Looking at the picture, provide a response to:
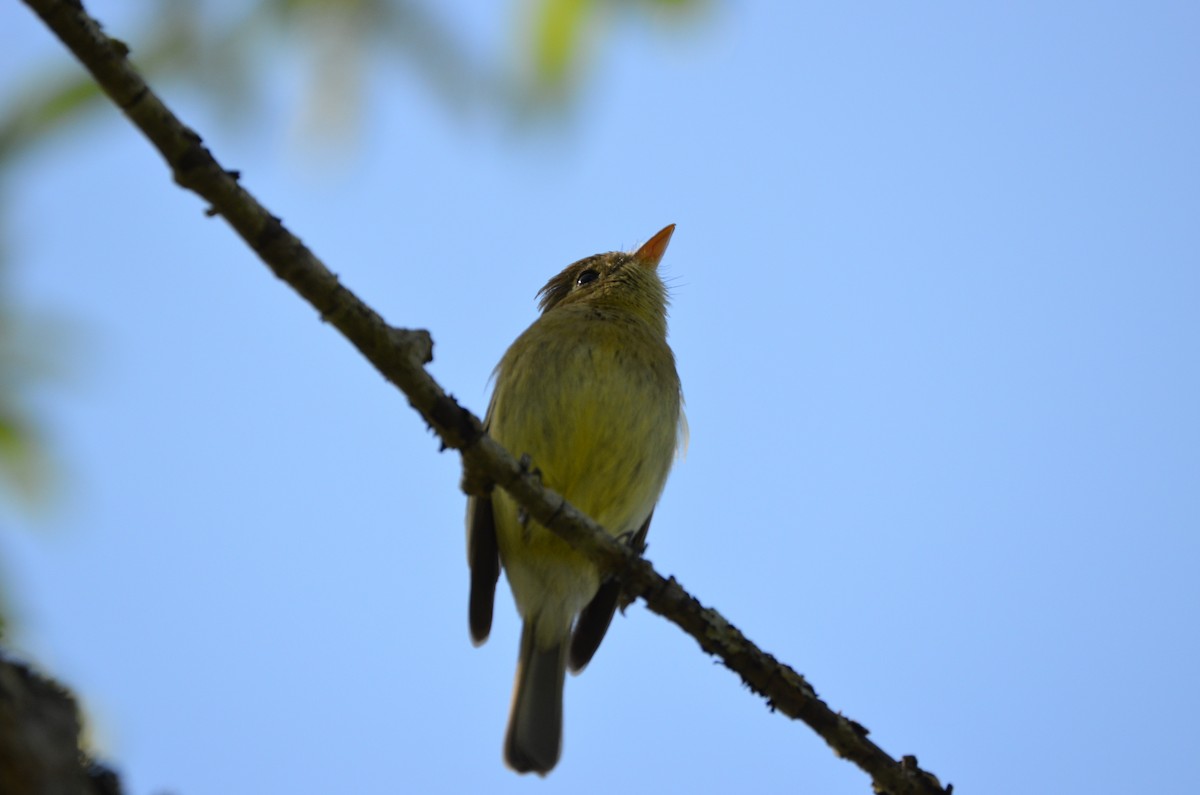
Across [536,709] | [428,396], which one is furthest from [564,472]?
[428,396]

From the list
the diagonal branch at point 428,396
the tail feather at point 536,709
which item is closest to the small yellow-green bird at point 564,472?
the tail feather at point 536,709

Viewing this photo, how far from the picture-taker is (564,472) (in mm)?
5406

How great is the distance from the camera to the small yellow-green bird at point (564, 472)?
17.8 ft

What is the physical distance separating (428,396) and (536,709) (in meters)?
2.86

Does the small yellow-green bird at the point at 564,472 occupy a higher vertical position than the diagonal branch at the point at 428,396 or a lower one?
higher

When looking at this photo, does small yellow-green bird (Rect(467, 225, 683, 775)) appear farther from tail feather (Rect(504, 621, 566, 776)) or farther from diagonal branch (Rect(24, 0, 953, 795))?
diagonal branch (Rect(24, 0, 953, 795))

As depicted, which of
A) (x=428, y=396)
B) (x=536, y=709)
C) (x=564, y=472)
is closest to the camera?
(x=428, y=396)

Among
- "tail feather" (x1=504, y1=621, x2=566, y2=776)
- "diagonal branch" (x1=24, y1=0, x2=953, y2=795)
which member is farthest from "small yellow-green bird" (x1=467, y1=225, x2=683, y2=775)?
"diagonal branch" (x1=24, y1=0, x2=953, y2=795)

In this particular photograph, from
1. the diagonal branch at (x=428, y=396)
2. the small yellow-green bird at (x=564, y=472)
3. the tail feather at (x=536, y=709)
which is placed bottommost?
the diagonal branch at (x=428, y=396)

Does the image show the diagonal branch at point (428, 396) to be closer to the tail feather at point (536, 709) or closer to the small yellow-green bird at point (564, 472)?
the small yellow-green bird at point (564, 472)

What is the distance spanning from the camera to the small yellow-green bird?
5.43 metres

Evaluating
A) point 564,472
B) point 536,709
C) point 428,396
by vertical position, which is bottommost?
point 428,396

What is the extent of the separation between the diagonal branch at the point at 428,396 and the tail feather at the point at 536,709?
1.85 metres

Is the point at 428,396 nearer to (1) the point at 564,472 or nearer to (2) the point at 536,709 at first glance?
(1) the point at 564,472
